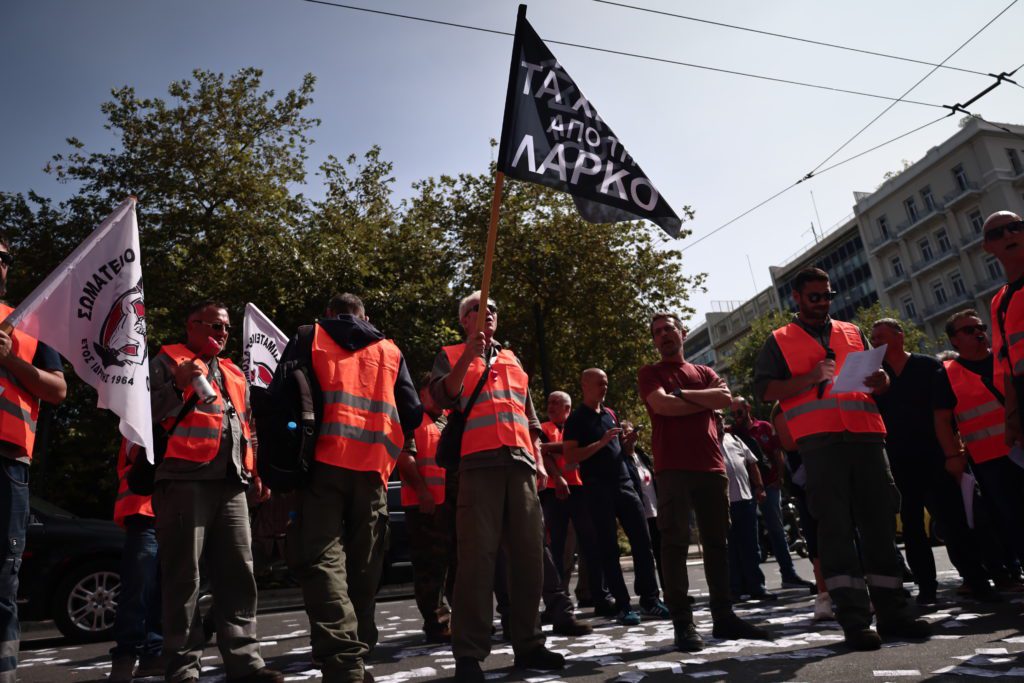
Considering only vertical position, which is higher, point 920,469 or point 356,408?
point 356,408

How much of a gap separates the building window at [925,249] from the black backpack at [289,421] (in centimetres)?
6014

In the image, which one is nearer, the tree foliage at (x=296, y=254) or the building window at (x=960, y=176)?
the tree foliage at (x=296, y=254)

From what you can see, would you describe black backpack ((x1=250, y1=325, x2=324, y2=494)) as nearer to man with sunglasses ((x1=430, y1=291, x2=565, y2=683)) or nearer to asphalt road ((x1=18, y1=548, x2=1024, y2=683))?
man with sunglasses ((x1=430, y1=291, x2=565, y2=683))

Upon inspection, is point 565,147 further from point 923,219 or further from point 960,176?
point 923,219

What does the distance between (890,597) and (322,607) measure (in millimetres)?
3107

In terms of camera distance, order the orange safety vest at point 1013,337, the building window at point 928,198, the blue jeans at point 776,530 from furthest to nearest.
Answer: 1. the building window at point 928,198
2. the blue jeans at point 776,530
3. the orange safety vest at point 1013,337

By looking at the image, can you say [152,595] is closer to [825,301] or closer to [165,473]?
[165,473]

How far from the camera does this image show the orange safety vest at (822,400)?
14.5 feet

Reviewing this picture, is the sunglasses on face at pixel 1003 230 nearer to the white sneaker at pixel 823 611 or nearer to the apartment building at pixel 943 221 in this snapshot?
the white sneaker at pixel 823 611

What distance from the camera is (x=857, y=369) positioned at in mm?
4172

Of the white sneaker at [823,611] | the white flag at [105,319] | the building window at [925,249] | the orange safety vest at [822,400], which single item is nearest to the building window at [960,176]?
the building window at [925,249]

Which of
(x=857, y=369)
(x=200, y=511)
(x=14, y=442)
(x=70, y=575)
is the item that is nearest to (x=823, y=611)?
(x=857, y=369)

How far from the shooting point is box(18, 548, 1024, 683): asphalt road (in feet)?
11.5

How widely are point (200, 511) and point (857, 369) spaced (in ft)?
11.9
